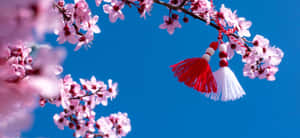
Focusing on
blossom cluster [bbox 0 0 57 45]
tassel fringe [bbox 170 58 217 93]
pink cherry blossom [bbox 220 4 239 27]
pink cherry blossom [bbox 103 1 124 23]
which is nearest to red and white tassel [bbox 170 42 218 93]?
tassel fringe [bbox 170 58 217 93]

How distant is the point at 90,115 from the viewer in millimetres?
2277

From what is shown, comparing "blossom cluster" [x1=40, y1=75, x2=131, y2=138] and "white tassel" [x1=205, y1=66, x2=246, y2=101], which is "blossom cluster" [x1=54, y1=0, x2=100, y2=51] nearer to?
"blossom cluster" [x1=40, y1=75, x2=131, y2=138]

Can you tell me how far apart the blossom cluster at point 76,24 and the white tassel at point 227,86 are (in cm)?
119

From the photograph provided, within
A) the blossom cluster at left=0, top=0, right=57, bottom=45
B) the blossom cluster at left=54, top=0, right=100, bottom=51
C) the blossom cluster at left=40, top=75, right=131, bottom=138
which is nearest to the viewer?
the blossom cluster at left=0, top=0, right=57, bottom=45

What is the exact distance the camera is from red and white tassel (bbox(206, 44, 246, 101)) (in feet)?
6.02

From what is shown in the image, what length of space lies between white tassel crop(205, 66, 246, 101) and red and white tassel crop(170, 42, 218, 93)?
1.7 inches

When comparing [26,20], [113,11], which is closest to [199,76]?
[113,11]

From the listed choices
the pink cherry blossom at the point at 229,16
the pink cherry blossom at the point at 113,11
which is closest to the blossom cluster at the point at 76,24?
the pink cherry blossom at the point at 113,11

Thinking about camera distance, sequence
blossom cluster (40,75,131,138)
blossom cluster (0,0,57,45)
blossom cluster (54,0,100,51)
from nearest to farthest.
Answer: blossom cluster (0,0,57,45) → blossom cluster (54,0,100,51) → blossom cluster (40,75,131,138)

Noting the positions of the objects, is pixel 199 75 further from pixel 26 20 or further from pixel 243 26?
pixel 26 20

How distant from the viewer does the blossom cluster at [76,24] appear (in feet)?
5.89

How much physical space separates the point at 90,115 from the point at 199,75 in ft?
3.89

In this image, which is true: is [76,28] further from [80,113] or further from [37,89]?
[37,89]

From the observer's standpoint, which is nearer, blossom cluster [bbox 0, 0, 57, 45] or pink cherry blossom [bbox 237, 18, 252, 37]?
blossom cluster [bbox 0, 0, 57, 45]
